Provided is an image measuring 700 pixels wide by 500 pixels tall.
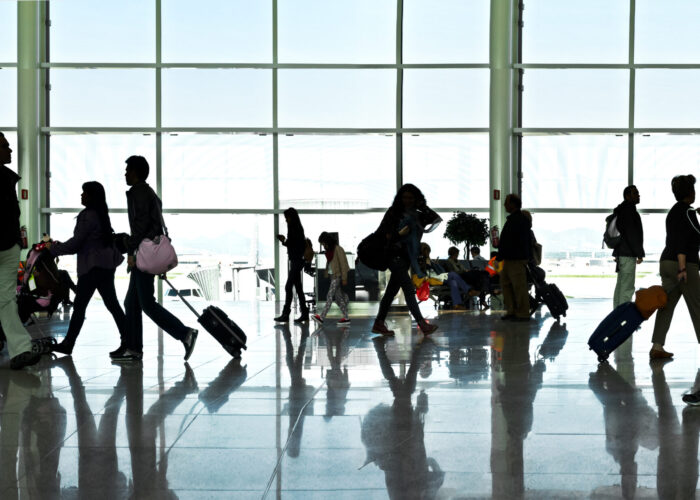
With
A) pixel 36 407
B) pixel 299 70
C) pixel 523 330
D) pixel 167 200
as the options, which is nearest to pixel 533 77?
pixel 299 70

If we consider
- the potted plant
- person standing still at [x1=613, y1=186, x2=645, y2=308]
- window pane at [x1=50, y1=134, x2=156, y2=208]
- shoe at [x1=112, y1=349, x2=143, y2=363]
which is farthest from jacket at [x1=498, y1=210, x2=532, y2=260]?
window pane at [x1=50, y1=134, x2=156, y2=208]

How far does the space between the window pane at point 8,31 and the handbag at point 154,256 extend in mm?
13018

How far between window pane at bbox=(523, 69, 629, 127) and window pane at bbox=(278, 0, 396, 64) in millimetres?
2959

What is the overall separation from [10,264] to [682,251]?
460cm

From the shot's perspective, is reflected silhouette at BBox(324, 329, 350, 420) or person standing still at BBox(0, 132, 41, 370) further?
person standing still at BBox(0, 132, 41, 370)

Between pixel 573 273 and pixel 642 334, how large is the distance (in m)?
9.68

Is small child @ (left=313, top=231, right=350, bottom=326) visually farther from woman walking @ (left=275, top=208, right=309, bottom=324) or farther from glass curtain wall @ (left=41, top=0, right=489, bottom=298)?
glass curtain wall @ (left=41, top=0, right=489, bottom=298)

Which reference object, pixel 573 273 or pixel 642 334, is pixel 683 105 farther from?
pixel 642 334

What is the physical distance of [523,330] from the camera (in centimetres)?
948

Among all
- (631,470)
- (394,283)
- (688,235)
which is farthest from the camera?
(394,283)

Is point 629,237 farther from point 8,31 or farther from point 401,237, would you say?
point 8,31

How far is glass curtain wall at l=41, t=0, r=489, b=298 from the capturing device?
17.9 meters

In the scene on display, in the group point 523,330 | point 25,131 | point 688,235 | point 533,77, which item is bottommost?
point 523,330

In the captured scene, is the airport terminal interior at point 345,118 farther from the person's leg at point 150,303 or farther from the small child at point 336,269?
the person's leg at point 150,303
